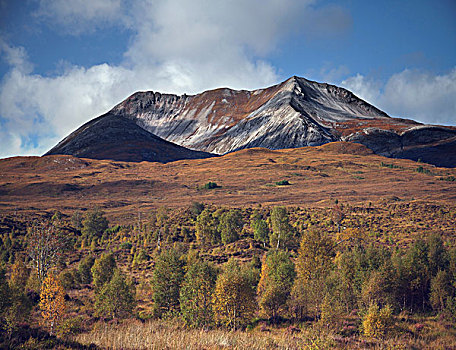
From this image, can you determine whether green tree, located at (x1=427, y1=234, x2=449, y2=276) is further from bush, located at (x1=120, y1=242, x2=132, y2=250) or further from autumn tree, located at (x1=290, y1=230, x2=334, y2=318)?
bush, located at (x1=120, y1=242, x2=132, y2=250)

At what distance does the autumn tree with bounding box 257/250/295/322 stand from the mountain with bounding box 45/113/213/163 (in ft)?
455

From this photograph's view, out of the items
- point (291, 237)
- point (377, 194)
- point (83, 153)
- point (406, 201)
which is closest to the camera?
point (291, 237)

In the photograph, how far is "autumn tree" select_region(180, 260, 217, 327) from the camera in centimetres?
2681

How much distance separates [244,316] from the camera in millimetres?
27453

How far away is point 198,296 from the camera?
28031mm

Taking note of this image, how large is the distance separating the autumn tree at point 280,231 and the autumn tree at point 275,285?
1704 cm

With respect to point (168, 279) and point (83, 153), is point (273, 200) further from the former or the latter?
point (83, 153)

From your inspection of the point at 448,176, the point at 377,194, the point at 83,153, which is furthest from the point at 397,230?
the point at 83,153

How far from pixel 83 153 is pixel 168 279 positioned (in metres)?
160

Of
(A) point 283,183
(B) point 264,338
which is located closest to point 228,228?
(B) point 264,338

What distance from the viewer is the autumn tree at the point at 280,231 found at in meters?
53.6

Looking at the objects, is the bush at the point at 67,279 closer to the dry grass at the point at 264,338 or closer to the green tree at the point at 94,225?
the dry grass at the point at 264,338

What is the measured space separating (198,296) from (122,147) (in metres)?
161

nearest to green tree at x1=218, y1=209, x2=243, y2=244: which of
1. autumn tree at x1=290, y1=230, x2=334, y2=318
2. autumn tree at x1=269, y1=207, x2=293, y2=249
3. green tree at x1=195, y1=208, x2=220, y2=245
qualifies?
green tree at x1=195, y1=208, x2=220, y2=245
